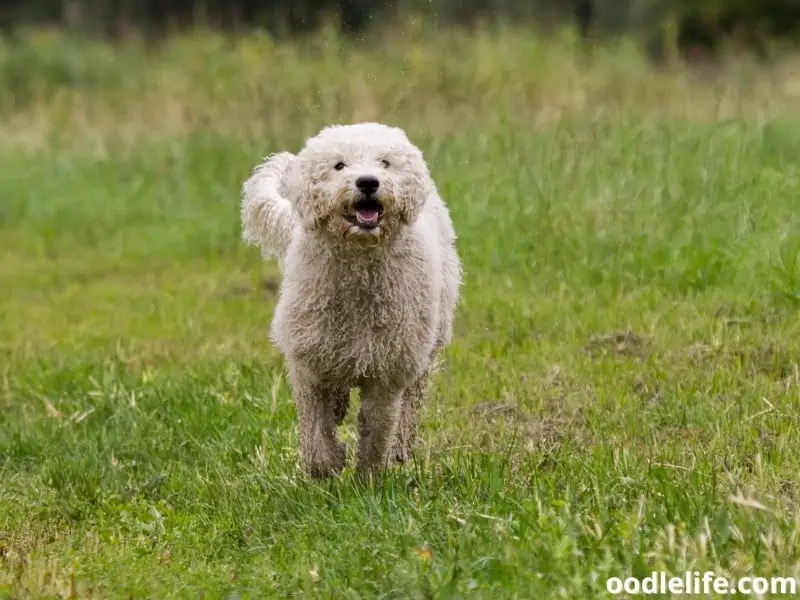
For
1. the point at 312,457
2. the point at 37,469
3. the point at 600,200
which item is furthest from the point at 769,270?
the point at 37,469

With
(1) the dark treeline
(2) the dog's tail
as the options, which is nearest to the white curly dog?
(2) the dog's tail

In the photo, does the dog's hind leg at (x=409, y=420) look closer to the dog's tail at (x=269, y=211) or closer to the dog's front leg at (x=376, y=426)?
the dog's front leg at (x=376, y=426)

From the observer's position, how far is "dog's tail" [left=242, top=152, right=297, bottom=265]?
6.45 m

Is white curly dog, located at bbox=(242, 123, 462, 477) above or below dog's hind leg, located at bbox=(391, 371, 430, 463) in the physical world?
above

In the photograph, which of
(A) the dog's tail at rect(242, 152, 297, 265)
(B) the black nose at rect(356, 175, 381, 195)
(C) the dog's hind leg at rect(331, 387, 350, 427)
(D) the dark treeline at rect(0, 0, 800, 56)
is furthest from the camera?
(D) the dark treeline at rect(0, 0, 800, 56)

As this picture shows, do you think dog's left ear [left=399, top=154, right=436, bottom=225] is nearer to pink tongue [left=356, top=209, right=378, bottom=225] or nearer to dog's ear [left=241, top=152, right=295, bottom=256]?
pink tongue [left=356, top=209, right=378, bottom=225]

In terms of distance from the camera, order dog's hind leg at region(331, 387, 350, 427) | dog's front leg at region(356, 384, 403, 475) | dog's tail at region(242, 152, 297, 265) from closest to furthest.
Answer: dog's front leg at region(356, 384, 403, 475) → dog's hind leg at region(331, 387, 350, 427) → dog's tail at region(242, 152, 297, 265)

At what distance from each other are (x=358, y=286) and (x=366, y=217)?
40 cm

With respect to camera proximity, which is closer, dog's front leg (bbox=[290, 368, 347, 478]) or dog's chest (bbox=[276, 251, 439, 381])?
dog's chest (bbox=[276, 251, 439, 381])

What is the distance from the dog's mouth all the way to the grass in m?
1.04

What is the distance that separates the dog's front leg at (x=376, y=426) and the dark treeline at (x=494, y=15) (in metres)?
12.0

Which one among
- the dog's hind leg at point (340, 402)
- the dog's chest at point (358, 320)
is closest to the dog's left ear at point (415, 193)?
the dog's chest at point (358, 320)

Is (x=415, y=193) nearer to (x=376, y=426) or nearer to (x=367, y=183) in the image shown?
(x=367, y=183)

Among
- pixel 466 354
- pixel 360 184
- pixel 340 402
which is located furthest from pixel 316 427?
pixel 466 354
